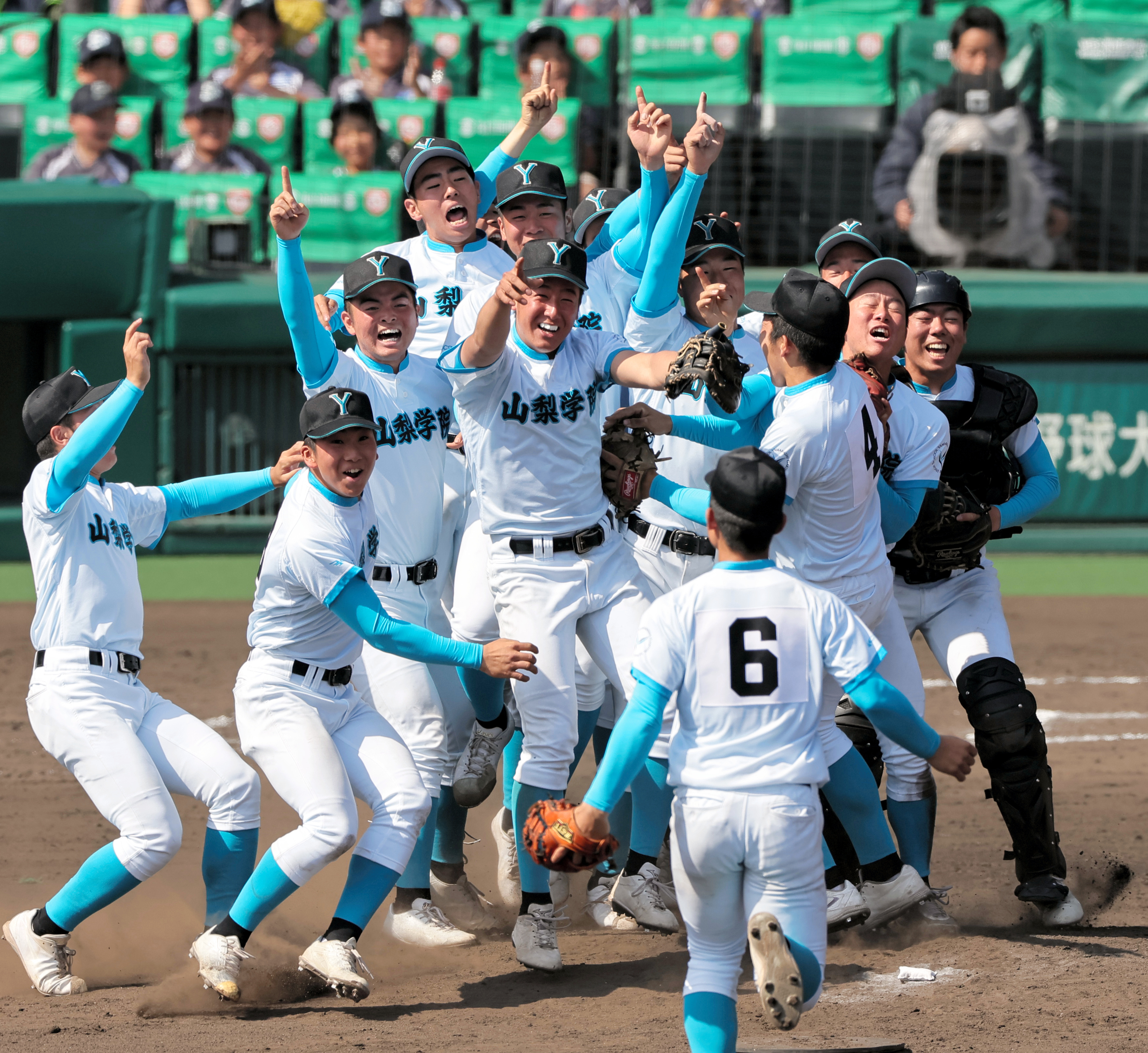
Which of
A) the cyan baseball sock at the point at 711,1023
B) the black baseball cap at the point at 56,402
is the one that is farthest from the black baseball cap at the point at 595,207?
the cyan baseball sock at the point at 711,1023

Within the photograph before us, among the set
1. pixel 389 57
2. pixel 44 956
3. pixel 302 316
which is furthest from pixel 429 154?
pixel 389 57

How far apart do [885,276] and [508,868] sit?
7.74ft

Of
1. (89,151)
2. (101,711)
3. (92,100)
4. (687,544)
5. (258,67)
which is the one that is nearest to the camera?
(101,711)

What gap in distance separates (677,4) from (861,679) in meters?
10.7

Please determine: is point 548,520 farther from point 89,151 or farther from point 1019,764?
point 89,151

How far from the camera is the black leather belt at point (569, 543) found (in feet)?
15.1

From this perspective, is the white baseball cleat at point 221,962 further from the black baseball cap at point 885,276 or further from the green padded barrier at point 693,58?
the green padded barrier at point 693,58

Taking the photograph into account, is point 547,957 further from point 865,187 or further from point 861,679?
point 865,187

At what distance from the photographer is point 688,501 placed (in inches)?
171

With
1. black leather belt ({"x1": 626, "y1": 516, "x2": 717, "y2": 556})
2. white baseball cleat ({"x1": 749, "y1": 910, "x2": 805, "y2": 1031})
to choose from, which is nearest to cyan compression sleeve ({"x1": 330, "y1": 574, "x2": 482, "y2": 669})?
black leather belt ({"x1": 626, "y1": 516, "x2": 717, "y2": 556})

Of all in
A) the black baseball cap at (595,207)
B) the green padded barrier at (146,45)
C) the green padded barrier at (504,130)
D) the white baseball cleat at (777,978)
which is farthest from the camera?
the green padded barrier at (146,45)

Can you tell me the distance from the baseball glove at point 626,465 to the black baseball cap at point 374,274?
34.0 inches

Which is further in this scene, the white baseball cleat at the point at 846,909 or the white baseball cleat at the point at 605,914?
the white baseball cleat at the point at 605,914

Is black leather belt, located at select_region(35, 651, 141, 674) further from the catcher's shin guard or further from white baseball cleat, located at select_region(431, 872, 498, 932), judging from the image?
the catcher's shin guard
